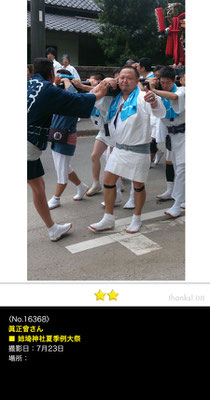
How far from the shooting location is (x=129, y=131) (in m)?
2.96

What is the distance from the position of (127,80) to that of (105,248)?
4.56ft

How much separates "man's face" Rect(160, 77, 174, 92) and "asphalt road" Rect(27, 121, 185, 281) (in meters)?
1.27

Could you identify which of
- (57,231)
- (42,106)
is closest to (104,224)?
(57,231)

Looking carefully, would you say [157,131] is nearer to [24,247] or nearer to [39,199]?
[39,199]

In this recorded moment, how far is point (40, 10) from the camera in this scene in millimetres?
5520

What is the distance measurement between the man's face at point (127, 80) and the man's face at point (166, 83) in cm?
44

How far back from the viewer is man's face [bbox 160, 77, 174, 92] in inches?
130


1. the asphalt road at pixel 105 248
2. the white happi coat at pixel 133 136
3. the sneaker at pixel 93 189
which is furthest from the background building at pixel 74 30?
the white happi coat at pixel 133 136

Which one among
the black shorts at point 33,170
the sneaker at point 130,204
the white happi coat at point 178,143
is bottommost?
the sneaker at point 130,204

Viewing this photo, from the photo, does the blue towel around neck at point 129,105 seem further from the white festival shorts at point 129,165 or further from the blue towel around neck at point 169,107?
the blue towel around neck at point 169,107

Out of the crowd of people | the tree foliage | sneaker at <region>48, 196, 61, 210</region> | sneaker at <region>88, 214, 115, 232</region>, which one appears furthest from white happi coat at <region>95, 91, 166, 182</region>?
the tree foliage

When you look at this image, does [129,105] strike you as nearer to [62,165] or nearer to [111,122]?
[111,122]

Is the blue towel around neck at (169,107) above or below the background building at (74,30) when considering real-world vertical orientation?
below

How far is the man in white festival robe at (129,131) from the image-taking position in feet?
9.61
